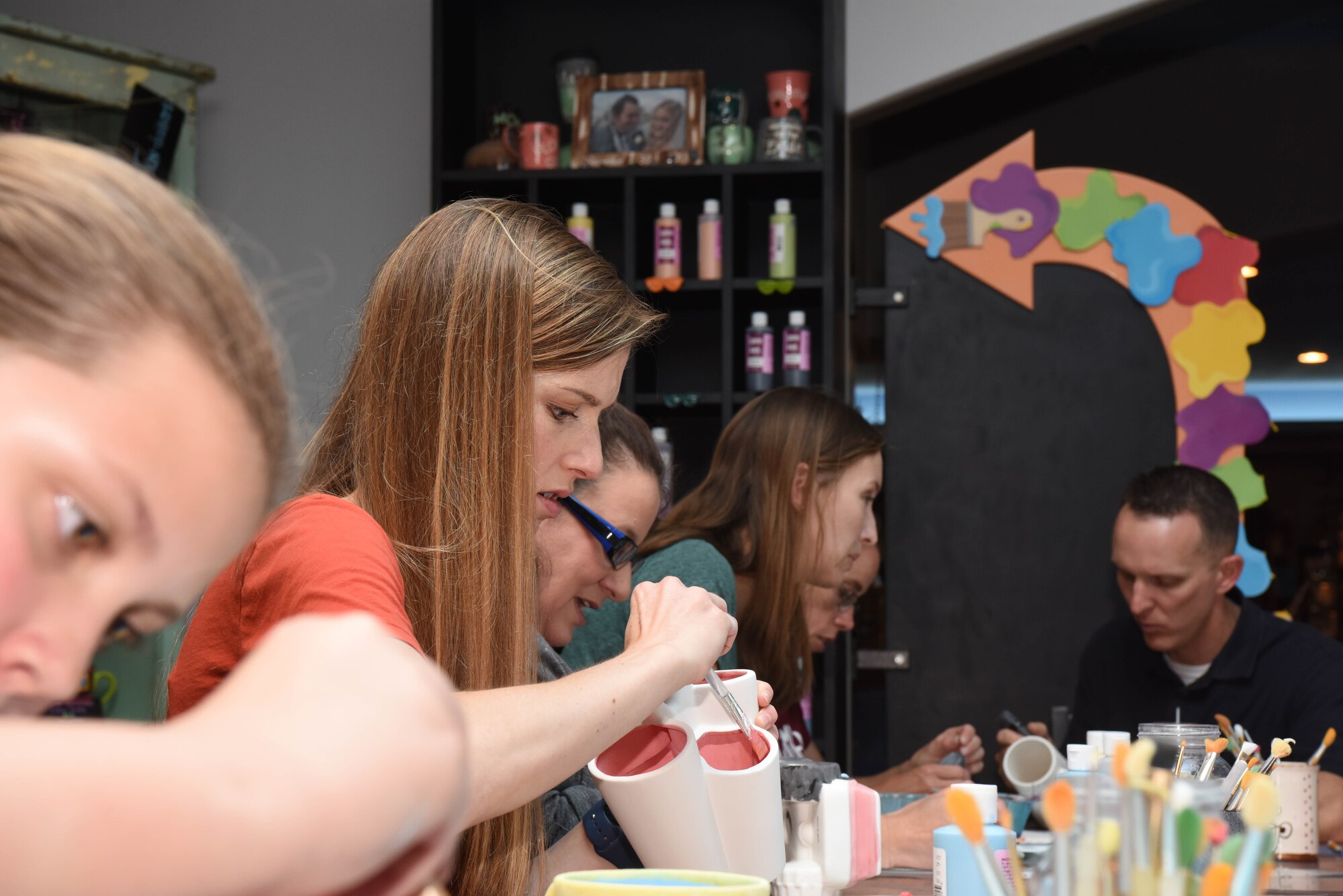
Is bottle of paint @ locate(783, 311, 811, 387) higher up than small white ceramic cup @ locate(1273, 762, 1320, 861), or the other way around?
bottle of paint @ locate(783, 311, 811, 387)

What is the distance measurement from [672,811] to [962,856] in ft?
1.02

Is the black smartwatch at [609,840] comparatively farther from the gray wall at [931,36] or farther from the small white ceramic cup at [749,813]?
the gray wall at [931,36]

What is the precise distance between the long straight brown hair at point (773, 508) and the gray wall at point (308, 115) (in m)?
1.37

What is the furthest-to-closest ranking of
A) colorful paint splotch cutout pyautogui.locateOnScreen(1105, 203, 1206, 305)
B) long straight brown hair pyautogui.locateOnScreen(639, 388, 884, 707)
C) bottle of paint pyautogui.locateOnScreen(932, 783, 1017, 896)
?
1. colorful paint splotch cutout pyautogui.locateOnScreen(1105, 203, 1206, 305)
2. long straight brown hair pyautogui.locateOnScreen(639, 388, 884, 707)
3. bottle of paint pyautogui.locateOnScreen(932, 783, 1017, 896)

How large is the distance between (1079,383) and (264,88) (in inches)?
94.8

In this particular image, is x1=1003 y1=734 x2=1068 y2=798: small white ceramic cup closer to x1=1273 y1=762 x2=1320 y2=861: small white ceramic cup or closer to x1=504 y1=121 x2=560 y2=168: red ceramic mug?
x1=1273 y1=762 x2=1320 y2=861: small white ceramic cup

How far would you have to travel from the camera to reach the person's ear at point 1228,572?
2.90 meters

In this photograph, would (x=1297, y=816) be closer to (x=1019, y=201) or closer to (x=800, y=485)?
(x=800, y=485)

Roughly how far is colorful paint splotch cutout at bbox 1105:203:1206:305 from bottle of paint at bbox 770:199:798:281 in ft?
2.78

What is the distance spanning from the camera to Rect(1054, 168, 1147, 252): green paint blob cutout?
11.0 ft

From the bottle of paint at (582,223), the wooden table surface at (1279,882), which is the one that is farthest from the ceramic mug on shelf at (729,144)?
the wooden table surface at (1279,882)

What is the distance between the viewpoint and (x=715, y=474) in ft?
8.96

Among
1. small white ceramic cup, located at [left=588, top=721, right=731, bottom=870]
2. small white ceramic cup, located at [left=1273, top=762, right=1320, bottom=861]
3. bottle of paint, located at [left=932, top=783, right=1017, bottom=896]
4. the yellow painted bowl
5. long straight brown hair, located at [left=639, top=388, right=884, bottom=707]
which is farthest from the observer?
long straight brown hair, located at [left=639, top=388, right=884, bottom=707]

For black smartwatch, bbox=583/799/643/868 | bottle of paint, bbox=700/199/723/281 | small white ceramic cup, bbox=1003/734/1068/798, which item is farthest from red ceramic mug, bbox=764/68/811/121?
black smartwatch, bbox=583/799/643/868
